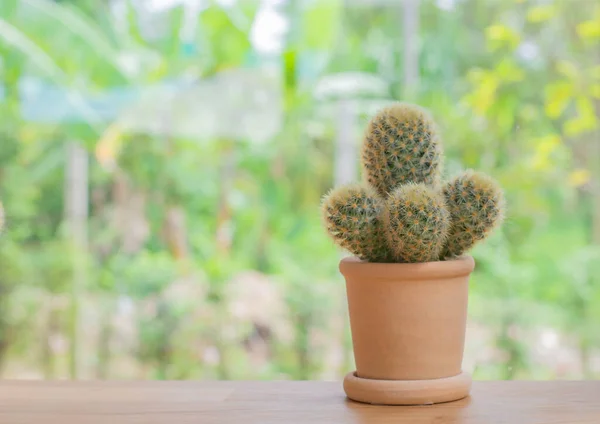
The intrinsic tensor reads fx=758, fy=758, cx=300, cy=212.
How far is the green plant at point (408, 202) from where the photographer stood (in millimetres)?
704

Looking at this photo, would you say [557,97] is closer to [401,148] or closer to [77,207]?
[77,207]

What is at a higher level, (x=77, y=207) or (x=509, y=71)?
(x=509, y=71)

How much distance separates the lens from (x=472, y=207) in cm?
73

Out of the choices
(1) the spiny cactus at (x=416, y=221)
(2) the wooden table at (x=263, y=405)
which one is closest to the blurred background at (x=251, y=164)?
(2) the wooden table at (x=263, y=405)

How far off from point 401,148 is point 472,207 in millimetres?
89

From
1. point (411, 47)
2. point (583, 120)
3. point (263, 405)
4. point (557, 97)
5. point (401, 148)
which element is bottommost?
point (263, 405)

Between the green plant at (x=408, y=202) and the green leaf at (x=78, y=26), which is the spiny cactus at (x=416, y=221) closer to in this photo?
the green plant at (x=408, y=202)

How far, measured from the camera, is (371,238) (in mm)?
734

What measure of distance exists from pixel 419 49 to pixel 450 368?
2.93m

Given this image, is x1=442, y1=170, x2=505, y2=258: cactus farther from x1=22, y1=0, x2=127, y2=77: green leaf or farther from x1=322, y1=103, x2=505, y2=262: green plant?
x1=22, y1=0, x2=127, y2=77: green leaf

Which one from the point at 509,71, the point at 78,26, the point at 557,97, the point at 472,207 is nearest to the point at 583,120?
the point at 557,97

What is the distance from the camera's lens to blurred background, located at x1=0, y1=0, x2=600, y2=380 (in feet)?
11.0

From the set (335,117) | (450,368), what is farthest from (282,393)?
(335,117)

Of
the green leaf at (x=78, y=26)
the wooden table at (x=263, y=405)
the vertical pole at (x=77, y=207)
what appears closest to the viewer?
the wooden table at (x=263, y=405)
